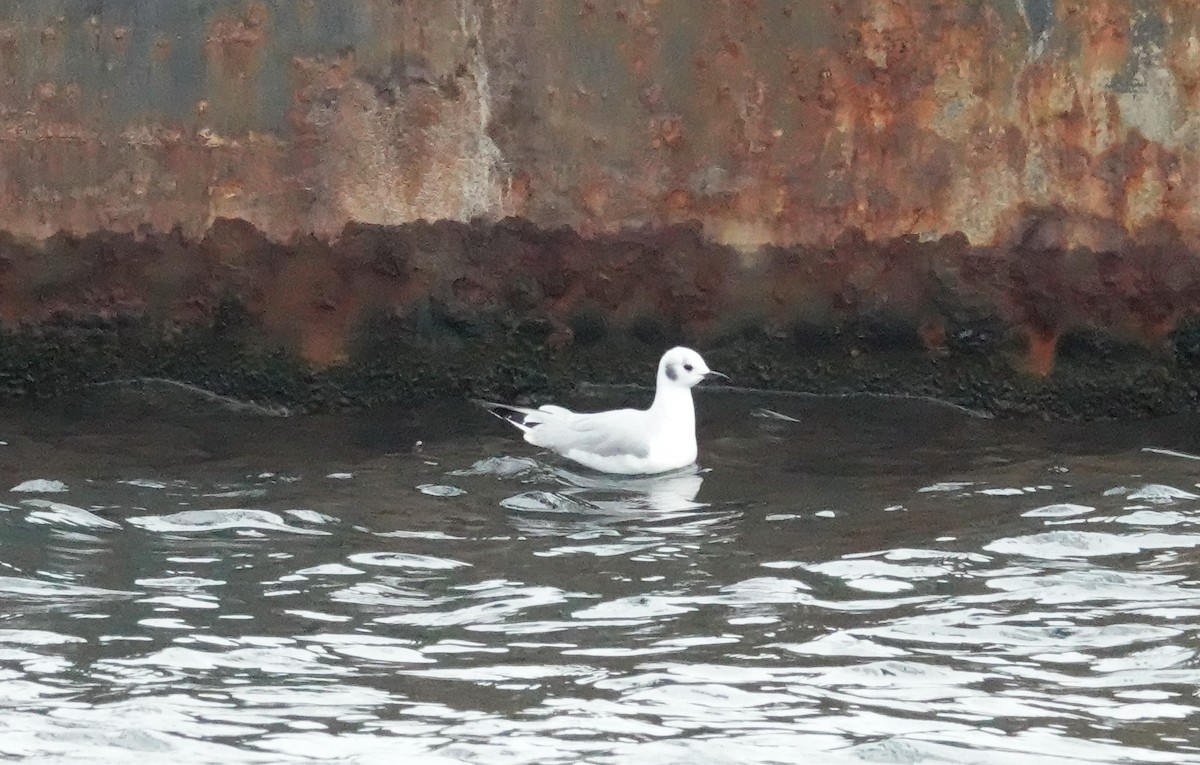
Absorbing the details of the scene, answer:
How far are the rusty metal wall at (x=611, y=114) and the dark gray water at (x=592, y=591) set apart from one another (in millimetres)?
858

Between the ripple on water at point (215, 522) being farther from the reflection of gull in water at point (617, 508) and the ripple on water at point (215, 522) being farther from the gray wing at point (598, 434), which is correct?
the gray wing at point (598, 434)

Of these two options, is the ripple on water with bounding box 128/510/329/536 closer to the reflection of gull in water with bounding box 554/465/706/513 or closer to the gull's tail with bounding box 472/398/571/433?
the reflection of gull in water with bounding box 554/465/706/513

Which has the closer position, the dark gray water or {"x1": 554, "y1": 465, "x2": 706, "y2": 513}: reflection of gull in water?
the dark gray water

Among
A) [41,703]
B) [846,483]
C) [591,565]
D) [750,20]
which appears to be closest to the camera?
[41,703]

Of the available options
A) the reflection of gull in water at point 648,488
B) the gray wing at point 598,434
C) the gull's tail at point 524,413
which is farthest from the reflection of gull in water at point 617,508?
the gull's tail at point 524,413

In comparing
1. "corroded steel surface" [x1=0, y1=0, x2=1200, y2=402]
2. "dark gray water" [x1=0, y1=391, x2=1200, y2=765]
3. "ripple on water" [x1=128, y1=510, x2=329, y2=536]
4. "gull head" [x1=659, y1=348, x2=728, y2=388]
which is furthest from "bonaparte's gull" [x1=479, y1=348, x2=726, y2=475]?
"ripple on water" [x1=128, y1=510, x2=329, y2=536]

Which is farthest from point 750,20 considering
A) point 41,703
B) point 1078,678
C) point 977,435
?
point 41,703

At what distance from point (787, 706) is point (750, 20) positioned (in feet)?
11.7

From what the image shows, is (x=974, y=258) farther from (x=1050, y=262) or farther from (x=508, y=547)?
(x=508, y=547)

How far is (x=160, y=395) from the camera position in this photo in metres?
7.62

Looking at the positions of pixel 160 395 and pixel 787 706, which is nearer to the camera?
pixel 787 706

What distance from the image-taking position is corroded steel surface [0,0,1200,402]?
23.8 feet

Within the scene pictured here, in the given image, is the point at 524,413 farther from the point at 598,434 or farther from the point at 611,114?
the point at 611,114

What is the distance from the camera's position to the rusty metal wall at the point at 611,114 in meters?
7.25
